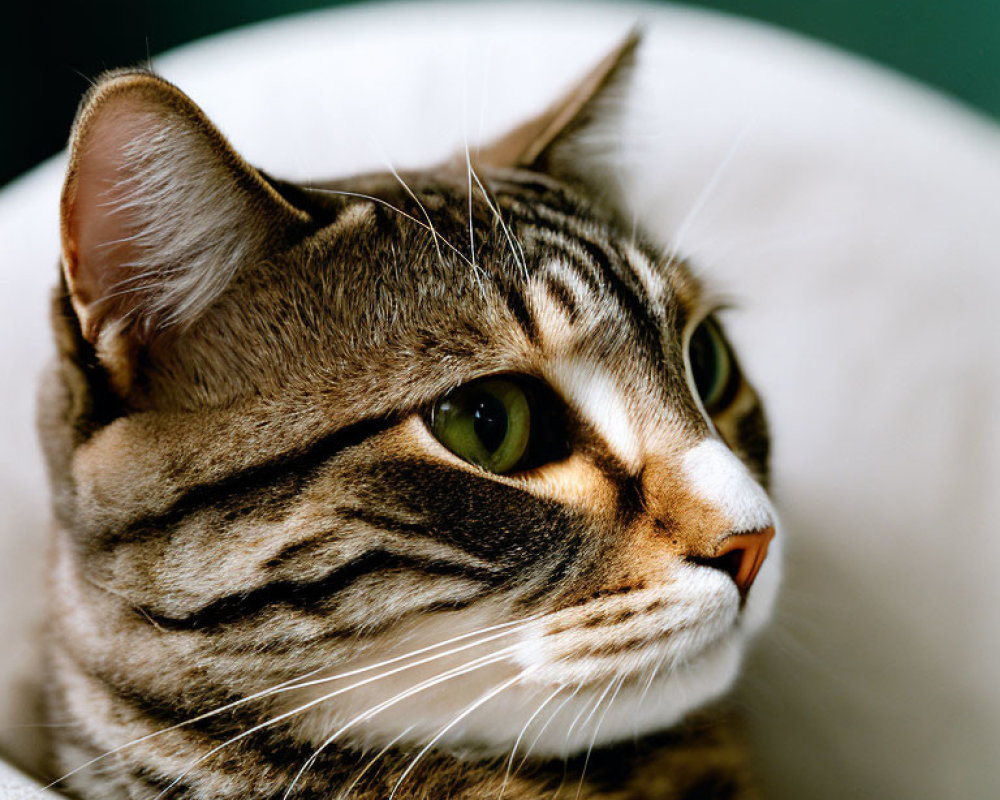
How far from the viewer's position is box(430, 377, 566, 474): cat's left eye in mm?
548

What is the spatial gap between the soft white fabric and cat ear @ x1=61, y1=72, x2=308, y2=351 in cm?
32

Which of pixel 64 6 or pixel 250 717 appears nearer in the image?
pixel 250 717

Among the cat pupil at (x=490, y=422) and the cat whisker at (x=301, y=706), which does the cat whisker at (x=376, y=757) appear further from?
the cat pupil at (x=490, y=422)

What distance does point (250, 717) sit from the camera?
0.56 meters

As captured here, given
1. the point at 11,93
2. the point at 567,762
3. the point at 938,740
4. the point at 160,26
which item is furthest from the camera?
the point at 11,93

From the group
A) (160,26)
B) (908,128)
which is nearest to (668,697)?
(908,128)

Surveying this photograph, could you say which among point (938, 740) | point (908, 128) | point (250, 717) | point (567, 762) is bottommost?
point (938, 740)

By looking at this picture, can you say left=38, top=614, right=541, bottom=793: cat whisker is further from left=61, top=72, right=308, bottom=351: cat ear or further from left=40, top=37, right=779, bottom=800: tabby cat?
left=61, top=72, right=308, bottom=351: cat ear

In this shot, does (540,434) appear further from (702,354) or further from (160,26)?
(160,26)

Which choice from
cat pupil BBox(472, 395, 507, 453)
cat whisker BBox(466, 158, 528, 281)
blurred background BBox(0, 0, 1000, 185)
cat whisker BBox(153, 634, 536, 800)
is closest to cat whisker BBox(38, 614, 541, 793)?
cat whisker BBox(153, 634, 536, 800)

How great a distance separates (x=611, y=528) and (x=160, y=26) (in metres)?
0.82

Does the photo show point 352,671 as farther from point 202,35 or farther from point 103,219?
point 202,35

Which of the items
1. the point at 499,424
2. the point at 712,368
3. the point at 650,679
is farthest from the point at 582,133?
the point at 650,679

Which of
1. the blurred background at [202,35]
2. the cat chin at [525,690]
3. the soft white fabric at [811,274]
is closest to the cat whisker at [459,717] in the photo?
the cat chin at [525,690]
